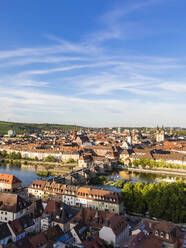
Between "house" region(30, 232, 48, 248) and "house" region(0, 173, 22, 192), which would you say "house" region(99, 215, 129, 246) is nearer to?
"house" region(30, 232, 48, 248)

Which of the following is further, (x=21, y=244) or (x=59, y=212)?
(x=59, y=212)

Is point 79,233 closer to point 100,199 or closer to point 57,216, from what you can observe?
point 57,216

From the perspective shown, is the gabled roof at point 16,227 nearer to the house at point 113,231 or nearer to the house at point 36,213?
the house at point 36,213

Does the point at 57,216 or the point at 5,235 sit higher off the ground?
the point at 57,216

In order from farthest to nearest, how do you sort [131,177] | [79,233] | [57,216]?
[131,177]
[57,216]
[79,233]

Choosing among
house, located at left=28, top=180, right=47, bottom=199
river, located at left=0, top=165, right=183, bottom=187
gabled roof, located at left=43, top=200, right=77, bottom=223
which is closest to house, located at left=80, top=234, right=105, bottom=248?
gabled roof, located at left=43, top=200, right=77, bottom=223

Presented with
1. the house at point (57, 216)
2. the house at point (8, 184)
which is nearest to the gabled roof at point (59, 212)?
the house at point (57, 216)

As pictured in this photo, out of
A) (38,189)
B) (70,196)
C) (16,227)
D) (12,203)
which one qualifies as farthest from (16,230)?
(38,189)
